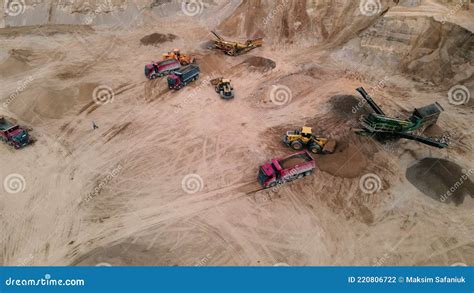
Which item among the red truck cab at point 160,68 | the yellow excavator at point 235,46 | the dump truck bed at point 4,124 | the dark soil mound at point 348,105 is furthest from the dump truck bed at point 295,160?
the dump truck bed at point 4,124

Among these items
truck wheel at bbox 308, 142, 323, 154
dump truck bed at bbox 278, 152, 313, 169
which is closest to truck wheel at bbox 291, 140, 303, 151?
truck wheel at bbox 308, 142, 323, 154

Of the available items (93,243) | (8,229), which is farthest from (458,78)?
(8,229)

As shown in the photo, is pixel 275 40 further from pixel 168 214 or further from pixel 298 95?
pixel 168 214

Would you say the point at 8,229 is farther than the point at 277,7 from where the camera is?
No

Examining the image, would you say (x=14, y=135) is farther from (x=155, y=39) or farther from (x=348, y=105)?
(x=348, y=105)

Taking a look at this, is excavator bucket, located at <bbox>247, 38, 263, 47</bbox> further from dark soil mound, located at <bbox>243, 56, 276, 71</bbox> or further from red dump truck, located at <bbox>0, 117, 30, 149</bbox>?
red dump truck, located at <bbox>0, 117, 30, 149</bbox>

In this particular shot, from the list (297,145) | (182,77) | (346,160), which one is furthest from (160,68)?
(346,160)

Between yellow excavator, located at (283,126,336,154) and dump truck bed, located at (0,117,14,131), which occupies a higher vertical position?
dump truck bed, located at (0,117,14,131)
